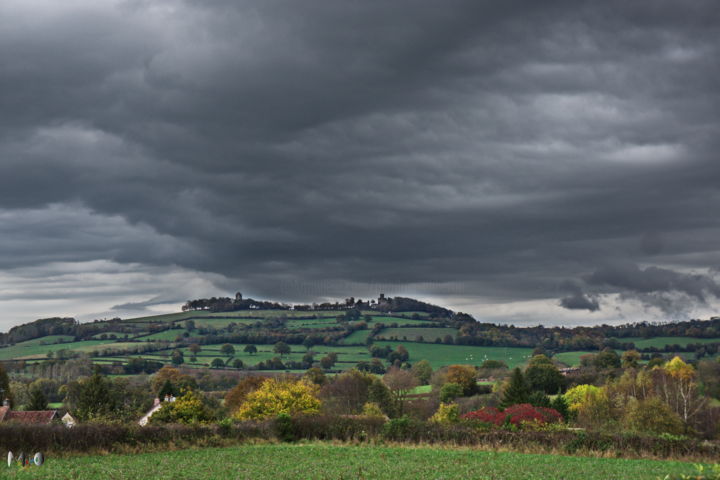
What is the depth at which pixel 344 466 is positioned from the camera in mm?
30109

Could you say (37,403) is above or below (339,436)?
below

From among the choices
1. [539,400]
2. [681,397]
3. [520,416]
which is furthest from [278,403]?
[681,397]

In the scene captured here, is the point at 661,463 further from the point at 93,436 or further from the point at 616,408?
the point at 616,408

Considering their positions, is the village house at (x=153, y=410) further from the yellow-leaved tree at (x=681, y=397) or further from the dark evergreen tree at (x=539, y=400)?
the yellow-leaved tree at (x=681, y=397)

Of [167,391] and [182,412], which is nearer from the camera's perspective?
[182,412]

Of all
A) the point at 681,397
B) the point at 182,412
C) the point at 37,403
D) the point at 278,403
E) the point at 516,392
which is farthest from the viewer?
the point at 37,403

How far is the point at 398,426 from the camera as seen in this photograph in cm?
4234

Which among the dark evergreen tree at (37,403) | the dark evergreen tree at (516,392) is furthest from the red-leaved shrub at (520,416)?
the dark evergreen tree at (37,403)

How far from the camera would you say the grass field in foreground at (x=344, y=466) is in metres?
27.0

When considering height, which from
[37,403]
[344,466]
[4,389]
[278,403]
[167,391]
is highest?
[344,466]

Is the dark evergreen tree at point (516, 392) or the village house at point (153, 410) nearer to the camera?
the village house at point (153, 410)

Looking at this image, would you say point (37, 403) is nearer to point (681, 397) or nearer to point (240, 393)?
point (240, 393)

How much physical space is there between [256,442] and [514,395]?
64378 mm

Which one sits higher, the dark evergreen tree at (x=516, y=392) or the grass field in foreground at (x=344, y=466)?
the grass field in foreground at (x=344, y=466)
